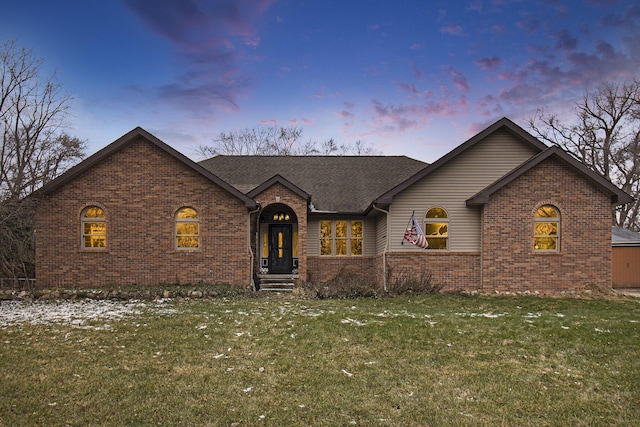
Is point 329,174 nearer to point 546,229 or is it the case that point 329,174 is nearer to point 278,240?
point 278,240

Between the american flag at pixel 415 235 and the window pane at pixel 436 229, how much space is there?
574mm

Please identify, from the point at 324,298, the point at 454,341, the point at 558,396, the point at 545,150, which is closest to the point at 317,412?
the point at 558,396

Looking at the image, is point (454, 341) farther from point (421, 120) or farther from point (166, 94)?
point (166, 94)

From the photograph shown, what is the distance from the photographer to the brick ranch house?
16.2 metres

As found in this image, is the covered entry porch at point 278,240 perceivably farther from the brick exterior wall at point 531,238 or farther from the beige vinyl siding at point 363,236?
the brick exterior wall at point 531,238

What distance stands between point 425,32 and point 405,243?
759 centimetres

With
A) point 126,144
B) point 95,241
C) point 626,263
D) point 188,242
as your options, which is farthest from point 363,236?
point 626,263

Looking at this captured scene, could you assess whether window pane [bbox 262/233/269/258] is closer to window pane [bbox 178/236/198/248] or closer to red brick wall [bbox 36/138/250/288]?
red brick wall [bbox 36/138/250/288]

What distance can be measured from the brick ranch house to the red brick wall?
35 millimetres

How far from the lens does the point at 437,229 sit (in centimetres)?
1698

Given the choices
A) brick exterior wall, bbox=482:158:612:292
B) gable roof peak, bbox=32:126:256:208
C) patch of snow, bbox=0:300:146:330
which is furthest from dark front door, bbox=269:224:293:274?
brick exterior wall, bbox=482:158:612:292

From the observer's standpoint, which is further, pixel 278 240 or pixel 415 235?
pixel 278 240

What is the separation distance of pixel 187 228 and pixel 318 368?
36.1 ft

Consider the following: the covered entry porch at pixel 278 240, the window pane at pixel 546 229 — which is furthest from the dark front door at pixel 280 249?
the window pane at pixel 546 229
